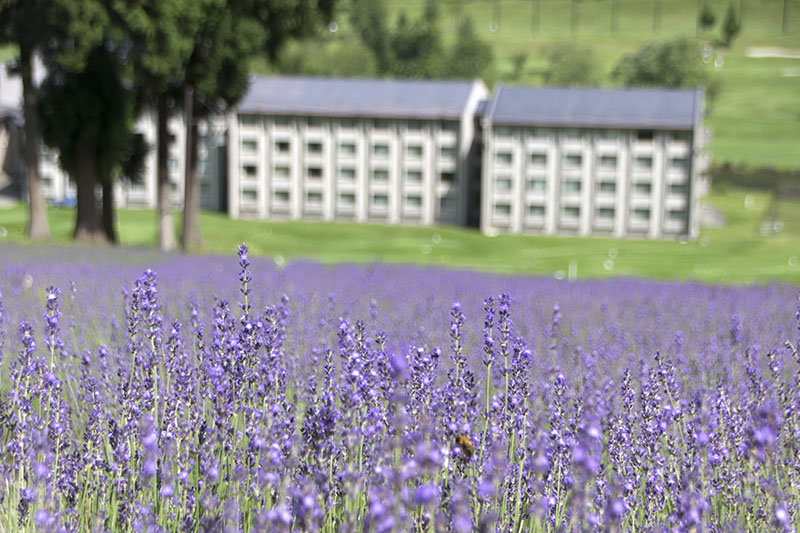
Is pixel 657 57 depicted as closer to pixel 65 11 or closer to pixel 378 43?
pixel 378 43

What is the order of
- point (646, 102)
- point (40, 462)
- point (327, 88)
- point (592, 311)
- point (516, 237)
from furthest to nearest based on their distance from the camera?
1. point (327, 88)
2. point (646, 102)
3. point (516, 237)
4. point (592, 311)
5. point (40, 462)

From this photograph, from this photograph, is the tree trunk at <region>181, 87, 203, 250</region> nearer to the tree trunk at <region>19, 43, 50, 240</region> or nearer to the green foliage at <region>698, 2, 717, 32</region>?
the tree trunk at <region>19, 43, 50, 240</region>

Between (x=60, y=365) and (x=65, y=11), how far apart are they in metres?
22.5

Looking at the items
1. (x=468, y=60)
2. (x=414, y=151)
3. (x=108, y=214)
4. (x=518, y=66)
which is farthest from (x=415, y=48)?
(x=108, y=214)

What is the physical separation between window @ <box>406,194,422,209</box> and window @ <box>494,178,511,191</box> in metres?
6.02

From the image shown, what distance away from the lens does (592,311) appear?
12805mm

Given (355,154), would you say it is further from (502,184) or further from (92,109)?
(92,109)

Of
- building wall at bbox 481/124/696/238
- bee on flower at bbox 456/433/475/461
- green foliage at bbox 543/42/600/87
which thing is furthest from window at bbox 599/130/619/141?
bee on flower at bbox 456/433/475/461

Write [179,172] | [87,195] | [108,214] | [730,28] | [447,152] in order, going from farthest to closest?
1. [730,28]
2. [179,172]
3. [447,152]
4. [108,214]
5. [87,195]

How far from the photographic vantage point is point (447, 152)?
7056 cm

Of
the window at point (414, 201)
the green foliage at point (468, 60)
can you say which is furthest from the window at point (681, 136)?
the green foliage at point (468, 60)

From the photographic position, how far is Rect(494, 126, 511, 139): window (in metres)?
67.5

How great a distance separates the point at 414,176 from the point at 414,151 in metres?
1.80

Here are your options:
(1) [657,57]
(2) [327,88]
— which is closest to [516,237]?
(2) [327,88]
